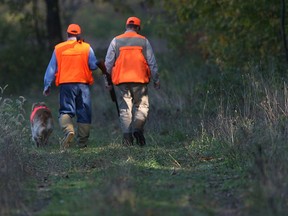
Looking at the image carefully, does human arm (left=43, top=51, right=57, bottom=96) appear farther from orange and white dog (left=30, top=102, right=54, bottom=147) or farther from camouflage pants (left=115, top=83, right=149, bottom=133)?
camouflage pants (left=115, top=83, right=149, bottom=133)

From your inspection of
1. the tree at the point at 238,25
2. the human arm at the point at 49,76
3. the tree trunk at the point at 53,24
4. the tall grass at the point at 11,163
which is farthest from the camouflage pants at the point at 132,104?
the tree trunk at the point at 53,24

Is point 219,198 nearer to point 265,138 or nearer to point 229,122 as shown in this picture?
point 265,138

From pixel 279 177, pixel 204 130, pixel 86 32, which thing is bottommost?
pixel 86 32

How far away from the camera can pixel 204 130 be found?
1234 cm

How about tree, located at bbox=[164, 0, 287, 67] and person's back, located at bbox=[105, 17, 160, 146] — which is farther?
tree, located at bbox=[164, 0, 287, 67]

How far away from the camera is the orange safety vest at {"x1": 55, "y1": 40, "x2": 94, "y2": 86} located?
1293 centimetres

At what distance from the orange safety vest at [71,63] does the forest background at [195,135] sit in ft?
3.11

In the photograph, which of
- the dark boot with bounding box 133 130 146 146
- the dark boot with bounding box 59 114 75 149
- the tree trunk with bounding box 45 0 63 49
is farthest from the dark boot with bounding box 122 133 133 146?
the tree trunk with bounding box 45 0 63 49

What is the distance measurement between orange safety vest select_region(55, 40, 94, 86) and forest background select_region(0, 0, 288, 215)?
95 centimetres

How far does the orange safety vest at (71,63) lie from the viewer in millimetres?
12930

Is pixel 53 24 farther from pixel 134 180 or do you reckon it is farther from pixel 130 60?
pixel 134 180

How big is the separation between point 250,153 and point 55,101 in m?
13.1

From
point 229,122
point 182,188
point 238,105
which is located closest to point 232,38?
point 238,105

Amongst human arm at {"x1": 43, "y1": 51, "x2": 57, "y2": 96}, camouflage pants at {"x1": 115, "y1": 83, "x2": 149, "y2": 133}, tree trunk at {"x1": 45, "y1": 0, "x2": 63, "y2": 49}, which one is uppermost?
human arm at {"x1": 43, "y1": 51, "x2": 57, "y2": 96}
